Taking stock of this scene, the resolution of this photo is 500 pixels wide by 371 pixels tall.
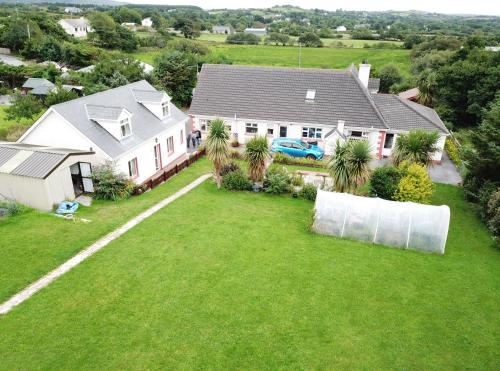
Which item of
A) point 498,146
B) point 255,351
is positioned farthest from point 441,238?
point 255,351

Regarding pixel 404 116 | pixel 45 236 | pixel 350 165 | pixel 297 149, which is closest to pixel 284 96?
pixel 297 149

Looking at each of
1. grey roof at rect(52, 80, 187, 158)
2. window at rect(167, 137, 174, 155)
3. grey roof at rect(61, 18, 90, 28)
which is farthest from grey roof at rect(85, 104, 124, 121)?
grey roof at rect(61, 18, 90, 28)

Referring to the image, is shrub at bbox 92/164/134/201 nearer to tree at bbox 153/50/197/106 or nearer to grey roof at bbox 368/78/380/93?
tree at bbox 153/50/197/106

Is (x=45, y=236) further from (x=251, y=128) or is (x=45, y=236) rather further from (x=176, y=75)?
(x=176, y=75)

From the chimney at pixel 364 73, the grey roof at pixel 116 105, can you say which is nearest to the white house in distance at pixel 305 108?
the chimney at pixel 364 73

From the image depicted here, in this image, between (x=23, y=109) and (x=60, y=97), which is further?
(x=60, y=97)

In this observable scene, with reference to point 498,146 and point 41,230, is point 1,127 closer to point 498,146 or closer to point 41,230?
point 41,230

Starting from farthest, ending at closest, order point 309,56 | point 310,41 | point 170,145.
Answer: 1. point 310,41
2. point 309,56
3. point 170,145

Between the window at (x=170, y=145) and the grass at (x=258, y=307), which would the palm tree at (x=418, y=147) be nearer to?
the grass at (x=258, y=307)
